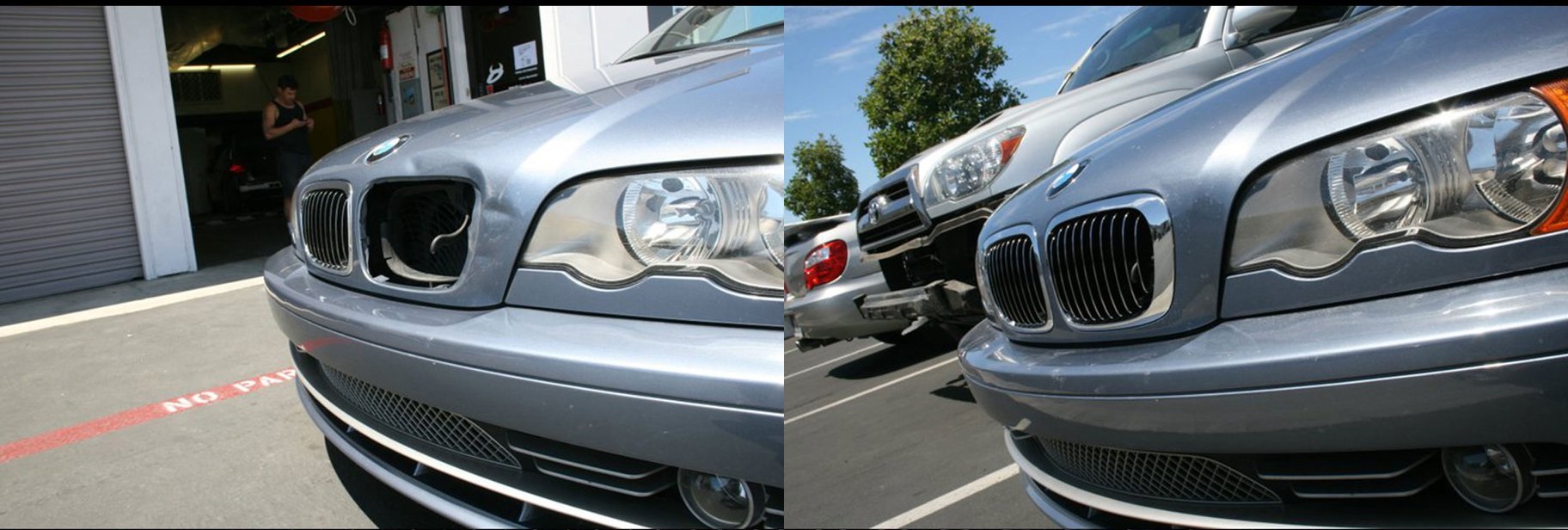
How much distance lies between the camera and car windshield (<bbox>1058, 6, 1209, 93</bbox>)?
12.8 feet

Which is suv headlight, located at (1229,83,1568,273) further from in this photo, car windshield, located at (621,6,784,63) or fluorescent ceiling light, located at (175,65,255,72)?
fluorescent ceiling light, located at (175,65,255,72)

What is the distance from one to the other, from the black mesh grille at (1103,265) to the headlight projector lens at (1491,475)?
1.61 ft

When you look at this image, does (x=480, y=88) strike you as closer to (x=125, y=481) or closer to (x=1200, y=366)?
(x=125, y=481)

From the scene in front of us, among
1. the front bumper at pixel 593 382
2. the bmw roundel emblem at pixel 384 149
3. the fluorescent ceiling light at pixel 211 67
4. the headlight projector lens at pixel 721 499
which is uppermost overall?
the fluorescent ceiling light at pixel 211 67

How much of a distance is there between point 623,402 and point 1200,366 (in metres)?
0.88

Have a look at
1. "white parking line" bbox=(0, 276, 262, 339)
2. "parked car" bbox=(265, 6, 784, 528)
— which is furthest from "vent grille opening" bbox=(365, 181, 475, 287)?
"white parking line" bbox=(0, 276, 262, 339)

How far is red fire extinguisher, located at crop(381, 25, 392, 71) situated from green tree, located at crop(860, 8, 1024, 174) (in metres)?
7.41

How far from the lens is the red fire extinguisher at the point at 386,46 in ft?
33.3

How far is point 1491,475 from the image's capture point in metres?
1.33

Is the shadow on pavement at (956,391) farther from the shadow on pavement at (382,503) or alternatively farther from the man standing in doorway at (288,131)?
the man standing in doorway at (288,131)

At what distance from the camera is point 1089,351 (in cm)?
176

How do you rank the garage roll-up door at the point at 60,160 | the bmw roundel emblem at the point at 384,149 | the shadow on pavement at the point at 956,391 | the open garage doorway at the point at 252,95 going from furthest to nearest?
1. the open garage doorway at the point at 252,95
2. the garage roll-up door at the point at 60,160
3. the shadow on pavement at the point at 956,391
4. the bmw roundel emblem at the point at 384,149

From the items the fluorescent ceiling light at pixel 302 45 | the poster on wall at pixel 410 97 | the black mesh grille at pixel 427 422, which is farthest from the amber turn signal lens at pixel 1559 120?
the fluorescent ceiling light at pixel 302 45

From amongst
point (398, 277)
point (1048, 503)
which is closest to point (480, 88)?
point (398, 277)
